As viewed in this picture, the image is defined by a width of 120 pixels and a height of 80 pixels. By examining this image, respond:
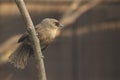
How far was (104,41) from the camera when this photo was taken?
5410 millimetres

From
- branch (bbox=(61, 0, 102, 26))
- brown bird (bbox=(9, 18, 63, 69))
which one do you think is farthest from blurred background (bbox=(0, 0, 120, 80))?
brown bird (bbox=(9, 18, 63, 69))

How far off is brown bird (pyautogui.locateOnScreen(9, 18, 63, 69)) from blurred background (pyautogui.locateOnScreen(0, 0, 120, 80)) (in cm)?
302

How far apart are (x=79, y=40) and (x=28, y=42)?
336 cm

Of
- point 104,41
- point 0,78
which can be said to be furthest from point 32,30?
point 104,41

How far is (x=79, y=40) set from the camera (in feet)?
17.4

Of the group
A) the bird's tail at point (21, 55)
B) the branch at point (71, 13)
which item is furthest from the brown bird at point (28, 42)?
the branch at point (71, 13)

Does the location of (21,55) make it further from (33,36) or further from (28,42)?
(33,36)

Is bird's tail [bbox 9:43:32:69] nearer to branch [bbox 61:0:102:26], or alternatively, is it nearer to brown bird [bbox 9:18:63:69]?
brown bird [bbox 9:18:63:69]

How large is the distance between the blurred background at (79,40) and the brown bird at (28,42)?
3.02 metres

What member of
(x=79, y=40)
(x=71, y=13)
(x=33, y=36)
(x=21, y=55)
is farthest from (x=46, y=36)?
(x=79, y=40)

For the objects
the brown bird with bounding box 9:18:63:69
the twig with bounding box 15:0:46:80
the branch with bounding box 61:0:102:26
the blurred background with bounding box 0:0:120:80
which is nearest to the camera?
the twig with bounding box 15:0:46:80

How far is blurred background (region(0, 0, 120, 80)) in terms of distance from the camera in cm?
519

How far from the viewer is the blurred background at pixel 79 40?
5.19m

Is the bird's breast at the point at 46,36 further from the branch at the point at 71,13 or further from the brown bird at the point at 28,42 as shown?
the branch at the point at 71,13
